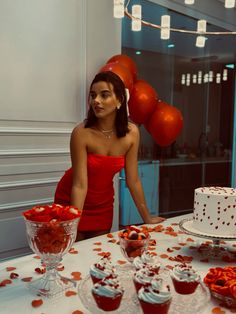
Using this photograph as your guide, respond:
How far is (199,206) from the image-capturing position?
1602 mm

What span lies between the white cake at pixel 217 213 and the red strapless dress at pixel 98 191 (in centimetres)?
68

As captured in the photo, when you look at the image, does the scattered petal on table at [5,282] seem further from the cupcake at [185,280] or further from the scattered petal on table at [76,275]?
the cupcake at [185,280]

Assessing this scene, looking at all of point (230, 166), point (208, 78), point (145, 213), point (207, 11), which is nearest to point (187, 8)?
point (207, 11)

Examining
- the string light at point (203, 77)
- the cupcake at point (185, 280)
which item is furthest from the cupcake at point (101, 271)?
the string light at point (203, 77)

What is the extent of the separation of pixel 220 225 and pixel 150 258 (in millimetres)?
487

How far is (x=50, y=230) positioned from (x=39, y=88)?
2.02 m

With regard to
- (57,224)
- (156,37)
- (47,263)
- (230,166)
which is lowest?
(230,166)

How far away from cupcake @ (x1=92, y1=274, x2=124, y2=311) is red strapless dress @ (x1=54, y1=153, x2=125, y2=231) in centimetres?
119

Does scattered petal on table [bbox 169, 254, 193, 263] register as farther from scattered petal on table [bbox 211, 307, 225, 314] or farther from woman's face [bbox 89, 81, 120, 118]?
woman's face [bbox 89, 81, 120, 118]

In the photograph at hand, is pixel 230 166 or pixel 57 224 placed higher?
pixel 57 224

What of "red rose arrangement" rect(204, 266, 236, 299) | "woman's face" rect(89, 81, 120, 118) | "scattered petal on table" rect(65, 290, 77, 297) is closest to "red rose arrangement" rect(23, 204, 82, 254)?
"scattered petal on table" rect(65, 290, 77, 297)

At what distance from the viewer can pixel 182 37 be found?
553 centimetres

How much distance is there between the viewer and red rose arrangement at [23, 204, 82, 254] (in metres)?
1.13

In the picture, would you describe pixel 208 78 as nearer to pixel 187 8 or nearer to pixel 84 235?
pixel 187 8
